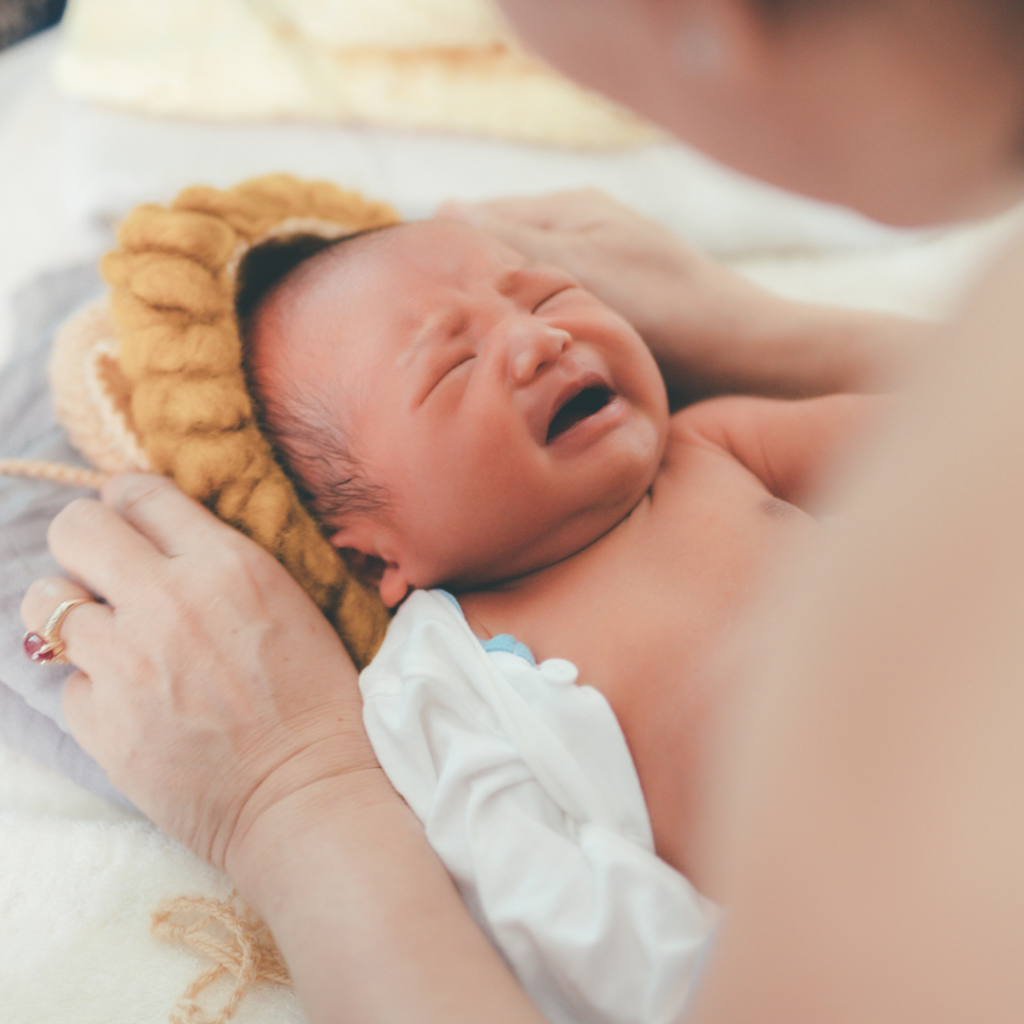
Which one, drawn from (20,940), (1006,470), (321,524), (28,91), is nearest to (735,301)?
(321,524)

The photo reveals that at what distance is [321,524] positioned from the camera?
3.35 feet

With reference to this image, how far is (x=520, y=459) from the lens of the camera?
0.91 metres

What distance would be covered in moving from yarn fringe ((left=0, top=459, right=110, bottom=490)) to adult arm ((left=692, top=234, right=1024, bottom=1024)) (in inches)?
38.0

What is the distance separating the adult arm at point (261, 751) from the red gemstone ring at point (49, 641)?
13 millimetres

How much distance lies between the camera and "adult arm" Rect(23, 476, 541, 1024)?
0.63 meters

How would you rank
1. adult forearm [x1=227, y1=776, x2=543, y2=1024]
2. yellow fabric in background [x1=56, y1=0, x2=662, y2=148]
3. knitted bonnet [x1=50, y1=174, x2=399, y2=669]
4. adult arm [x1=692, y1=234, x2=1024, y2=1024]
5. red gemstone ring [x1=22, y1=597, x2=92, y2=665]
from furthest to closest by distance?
1. yellow fabric in background [x1=56, y1=0, x2=662, y2=148]
2. knitted bonnet [x1=50, y1=174, x2=399, y2=669]
3. red gemstone ring [x1=22, y1=597, x2=92, y2=665]
4. adult forearm [x1=227, y1=776, x2=543, y2=1024]
5. adult arm [x1=692, y1=234, x2=1024, y2=1024]

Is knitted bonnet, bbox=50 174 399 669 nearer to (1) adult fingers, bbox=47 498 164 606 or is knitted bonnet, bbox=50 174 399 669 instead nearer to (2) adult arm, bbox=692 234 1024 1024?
(1) adult fingers, bbox=47 498 164 606

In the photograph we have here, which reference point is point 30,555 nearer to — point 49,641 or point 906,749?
point 49,641

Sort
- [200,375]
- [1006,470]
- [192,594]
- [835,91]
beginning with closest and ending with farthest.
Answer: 1. [1006,470]
2. [835,91]
3. [192,594]
4. [200,375]

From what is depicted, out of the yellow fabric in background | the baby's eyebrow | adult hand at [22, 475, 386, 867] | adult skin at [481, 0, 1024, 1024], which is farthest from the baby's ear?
the yellow fabric in background

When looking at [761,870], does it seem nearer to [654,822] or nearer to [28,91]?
[654,822]

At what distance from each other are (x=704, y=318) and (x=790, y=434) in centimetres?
27

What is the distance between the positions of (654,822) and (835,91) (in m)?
0.62

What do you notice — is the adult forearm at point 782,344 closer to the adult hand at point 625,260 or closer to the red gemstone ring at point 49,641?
the adult hand at point 625,260
